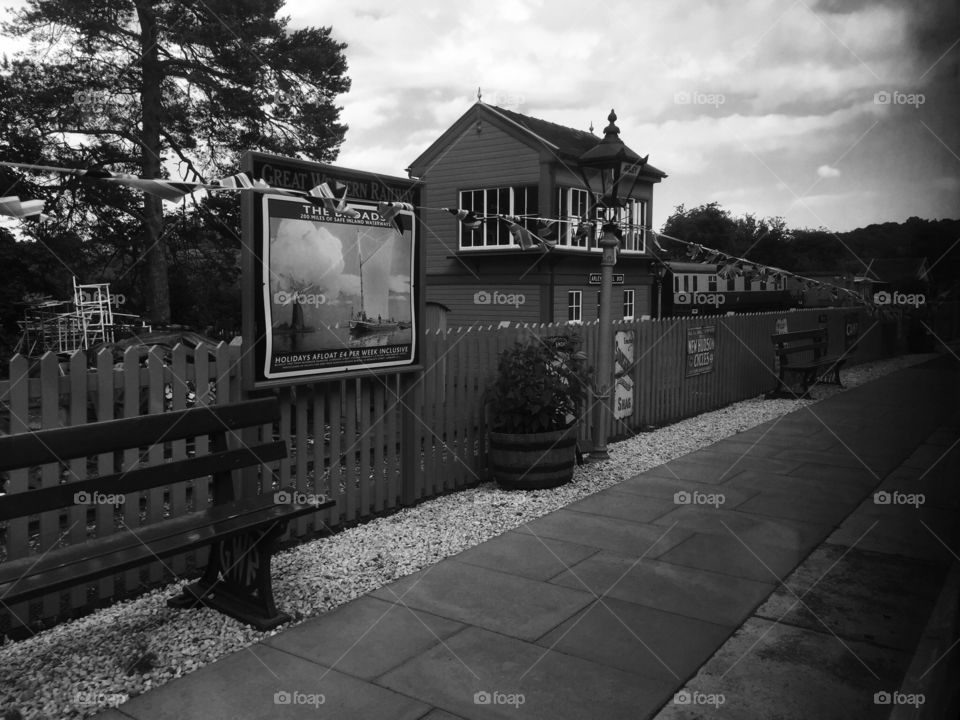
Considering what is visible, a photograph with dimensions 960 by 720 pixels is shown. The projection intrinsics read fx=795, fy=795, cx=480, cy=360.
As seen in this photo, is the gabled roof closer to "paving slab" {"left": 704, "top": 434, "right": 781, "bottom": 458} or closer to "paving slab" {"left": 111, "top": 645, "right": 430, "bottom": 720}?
"paving slab" {"left": 704, "top": 434, "right": 781, "bottom": 458}

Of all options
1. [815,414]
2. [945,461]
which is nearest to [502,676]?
[945,461]

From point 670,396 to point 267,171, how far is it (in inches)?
322

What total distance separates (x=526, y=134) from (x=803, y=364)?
1552cm

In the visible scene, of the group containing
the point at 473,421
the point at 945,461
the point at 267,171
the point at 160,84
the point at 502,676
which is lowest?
the point at 502,676

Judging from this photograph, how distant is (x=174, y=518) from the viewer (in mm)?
4684

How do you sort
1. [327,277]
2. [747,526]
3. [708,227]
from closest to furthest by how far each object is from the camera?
[327,277]
[747,526]
[708,227]

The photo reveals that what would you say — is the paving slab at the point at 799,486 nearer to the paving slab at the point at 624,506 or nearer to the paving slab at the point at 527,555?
the paving slab at the point at 624,506

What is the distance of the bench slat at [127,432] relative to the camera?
150 inches

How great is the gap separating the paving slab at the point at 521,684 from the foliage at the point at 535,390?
3433mm

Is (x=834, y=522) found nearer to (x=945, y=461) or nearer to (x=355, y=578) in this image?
(x=355, y=578)

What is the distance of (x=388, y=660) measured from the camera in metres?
4.13

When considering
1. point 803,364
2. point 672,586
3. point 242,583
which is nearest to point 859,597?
point 672,586

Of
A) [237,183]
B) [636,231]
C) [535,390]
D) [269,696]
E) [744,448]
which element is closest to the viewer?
[269,696]

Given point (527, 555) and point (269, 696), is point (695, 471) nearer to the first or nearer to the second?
point (527, 555)
